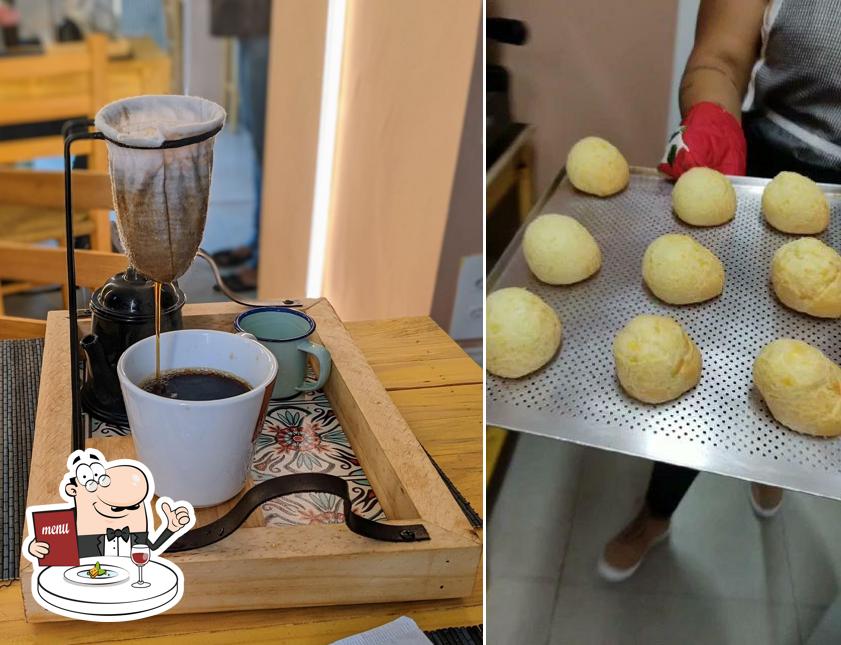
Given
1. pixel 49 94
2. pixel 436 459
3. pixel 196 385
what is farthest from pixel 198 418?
pixel 49 94

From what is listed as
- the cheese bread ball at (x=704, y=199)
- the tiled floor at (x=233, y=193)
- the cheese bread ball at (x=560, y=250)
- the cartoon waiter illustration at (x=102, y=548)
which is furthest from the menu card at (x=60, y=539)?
the tiled floor at (x=233, y=193)

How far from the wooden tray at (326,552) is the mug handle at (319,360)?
0.22 feet

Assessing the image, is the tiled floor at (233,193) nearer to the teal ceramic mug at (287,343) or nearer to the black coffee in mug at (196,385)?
the teal ceramic mug at (287,343)

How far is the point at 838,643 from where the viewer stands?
385 millimetres

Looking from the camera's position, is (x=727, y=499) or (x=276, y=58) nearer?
(x=727, y=499)

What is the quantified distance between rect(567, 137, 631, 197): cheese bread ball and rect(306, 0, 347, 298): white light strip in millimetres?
429

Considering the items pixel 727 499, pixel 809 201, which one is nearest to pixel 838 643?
pixel 727 499

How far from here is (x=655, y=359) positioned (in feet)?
1.22

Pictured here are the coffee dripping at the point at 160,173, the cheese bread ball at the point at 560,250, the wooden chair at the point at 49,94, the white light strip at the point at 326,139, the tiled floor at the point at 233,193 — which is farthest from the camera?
the tiled floor at the point at 233,193

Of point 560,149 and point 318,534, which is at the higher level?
point 560,149

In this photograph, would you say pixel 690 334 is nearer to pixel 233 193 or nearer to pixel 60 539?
pixel 60 539

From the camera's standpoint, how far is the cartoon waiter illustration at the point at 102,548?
27cm

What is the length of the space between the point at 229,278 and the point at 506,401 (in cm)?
83

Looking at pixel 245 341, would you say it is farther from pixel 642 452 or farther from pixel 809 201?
pixel 809 201
